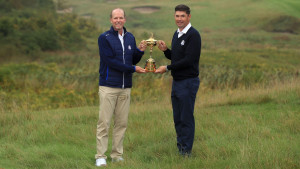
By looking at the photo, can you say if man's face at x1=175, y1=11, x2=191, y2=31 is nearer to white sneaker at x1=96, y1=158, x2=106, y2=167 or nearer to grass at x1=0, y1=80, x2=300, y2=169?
grass at x1=0, y1=80, x2=300, y2=169

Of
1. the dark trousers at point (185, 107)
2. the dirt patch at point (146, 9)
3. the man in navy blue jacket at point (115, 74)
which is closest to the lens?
the man in navy blue jacket at point (115, 74)

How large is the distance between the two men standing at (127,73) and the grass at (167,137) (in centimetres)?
39

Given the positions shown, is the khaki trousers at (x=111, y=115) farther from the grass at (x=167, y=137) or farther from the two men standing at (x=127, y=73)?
the grass at (x=167, y=137)

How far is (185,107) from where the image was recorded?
6000 millimetres

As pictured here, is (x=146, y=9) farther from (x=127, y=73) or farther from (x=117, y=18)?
(x=117, y=18)

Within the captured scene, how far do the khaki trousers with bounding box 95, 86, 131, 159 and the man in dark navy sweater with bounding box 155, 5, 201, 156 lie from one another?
0.71 meters

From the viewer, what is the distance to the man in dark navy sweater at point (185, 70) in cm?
580

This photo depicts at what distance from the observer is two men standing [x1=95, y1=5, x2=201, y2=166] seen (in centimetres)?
582

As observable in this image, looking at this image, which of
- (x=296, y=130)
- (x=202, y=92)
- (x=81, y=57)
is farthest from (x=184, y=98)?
(x=81, y=57)

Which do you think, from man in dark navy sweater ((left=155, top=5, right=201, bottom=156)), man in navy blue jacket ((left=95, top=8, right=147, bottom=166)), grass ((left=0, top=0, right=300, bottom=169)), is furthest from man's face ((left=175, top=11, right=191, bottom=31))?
grass ((left=0, top=0, right=300, bottom=169))

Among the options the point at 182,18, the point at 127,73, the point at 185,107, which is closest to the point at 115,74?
the point at 127,73

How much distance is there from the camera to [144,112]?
9.66m

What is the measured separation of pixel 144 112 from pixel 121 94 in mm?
3621

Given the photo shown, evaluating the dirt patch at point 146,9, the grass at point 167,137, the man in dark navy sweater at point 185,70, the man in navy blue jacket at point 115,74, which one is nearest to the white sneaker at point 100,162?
the man in navy blue jacket at point 115,74
